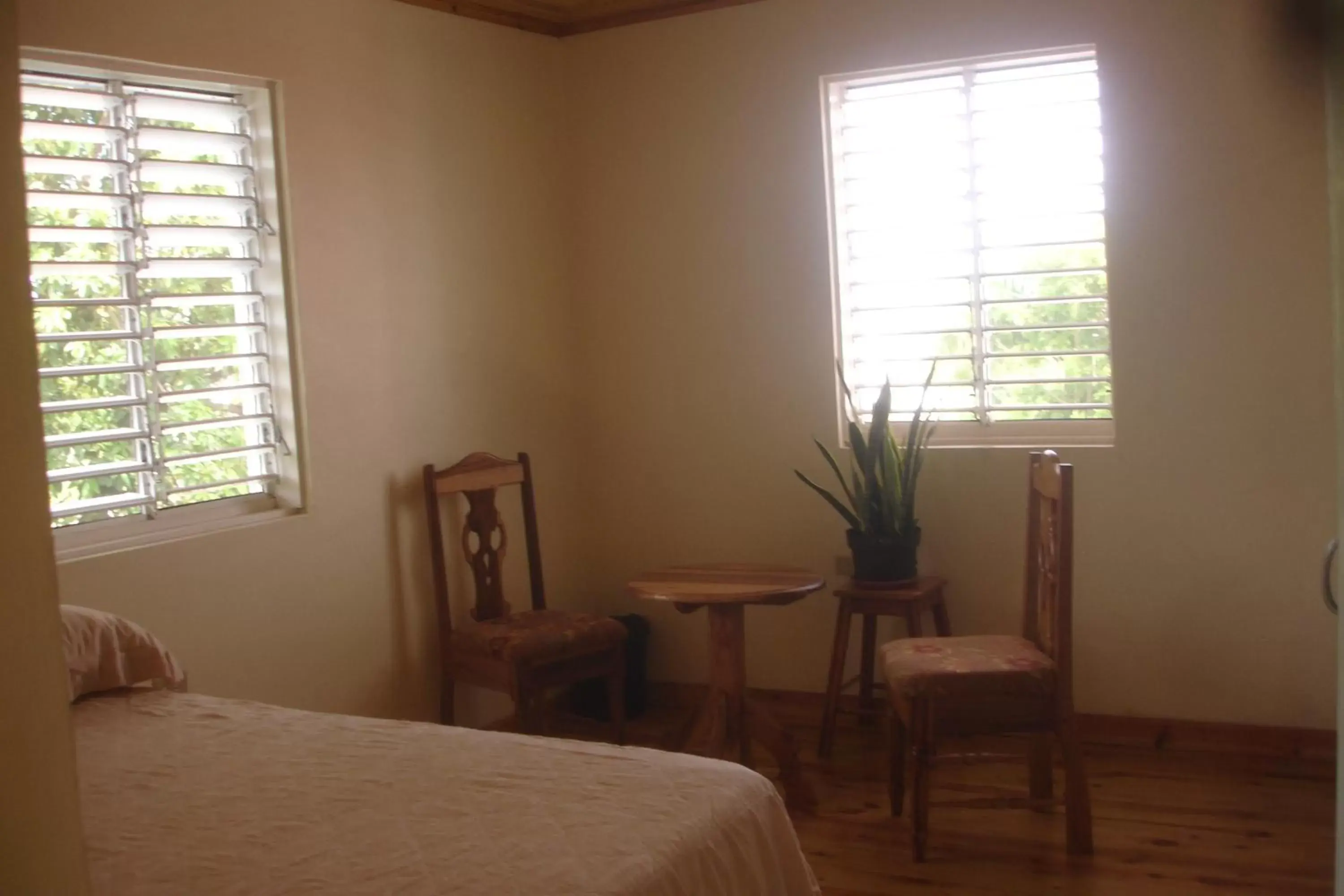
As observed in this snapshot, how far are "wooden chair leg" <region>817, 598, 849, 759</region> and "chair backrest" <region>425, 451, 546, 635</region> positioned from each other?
1040mm

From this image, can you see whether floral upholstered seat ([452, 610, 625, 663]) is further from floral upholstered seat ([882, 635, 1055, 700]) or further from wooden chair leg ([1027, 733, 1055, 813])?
wooden chair leg ([1027, 733, 1055, 813])

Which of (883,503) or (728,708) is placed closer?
(728,708)

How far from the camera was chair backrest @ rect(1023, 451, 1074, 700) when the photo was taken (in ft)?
10.7

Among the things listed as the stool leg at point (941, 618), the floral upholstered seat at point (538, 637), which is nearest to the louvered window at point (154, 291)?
the floral upholstered seat at point (538, 637)

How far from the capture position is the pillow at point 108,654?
2764 mm

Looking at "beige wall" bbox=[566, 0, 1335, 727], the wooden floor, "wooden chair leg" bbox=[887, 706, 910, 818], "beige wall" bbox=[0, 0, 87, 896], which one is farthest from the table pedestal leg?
"beige wall" bbox=[0, 0, 87, 896]

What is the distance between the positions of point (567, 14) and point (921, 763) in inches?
120

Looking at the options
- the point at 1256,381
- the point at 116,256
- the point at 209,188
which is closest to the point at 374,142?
the point at 209,188

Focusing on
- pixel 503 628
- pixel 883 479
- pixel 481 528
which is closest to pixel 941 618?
pixel 883 479

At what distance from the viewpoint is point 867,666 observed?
4.33 metres

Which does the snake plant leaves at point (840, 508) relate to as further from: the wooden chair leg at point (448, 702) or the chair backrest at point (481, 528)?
the wooden chair leg at point (448, 702)

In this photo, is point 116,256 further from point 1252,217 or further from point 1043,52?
point 1252,217

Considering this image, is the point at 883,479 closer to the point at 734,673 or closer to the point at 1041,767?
the point at 734,673

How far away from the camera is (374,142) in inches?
160
